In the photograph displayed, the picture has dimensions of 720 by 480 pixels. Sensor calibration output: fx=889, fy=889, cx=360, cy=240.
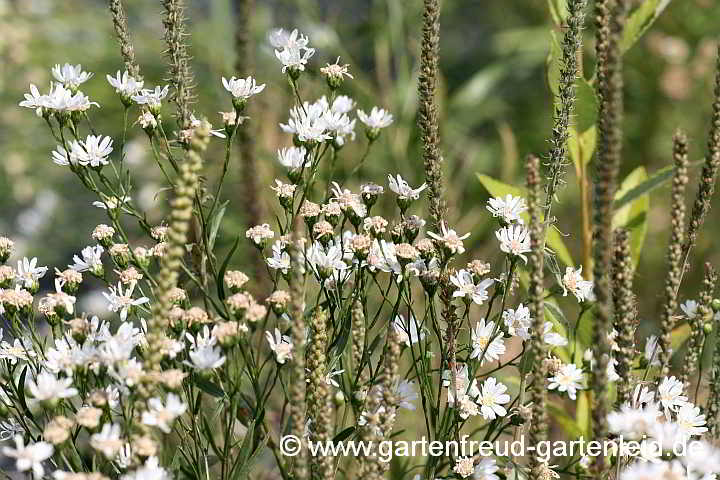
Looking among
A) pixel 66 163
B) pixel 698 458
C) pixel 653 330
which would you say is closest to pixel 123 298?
pixel 66 163

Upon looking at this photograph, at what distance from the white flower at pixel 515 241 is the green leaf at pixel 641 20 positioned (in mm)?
260

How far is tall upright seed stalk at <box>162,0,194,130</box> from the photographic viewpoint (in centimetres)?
67

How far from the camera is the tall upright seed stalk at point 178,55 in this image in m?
0.67

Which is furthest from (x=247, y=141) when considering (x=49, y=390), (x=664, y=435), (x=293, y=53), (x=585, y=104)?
(x=664, y=435)

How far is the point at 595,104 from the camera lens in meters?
0.74

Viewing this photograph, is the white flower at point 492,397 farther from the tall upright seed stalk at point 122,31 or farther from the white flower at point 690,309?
the tall upright seed stalk at point 122,31

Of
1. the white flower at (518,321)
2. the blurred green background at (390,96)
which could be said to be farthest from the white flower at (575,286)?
the blurred green background at (390,96)

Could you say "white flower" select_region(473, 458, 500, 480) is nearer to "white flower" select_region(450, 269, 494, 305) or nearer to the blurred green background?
"white flower" select_region(450, 269, 494, 305)

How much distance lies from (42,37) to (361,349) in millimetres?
1825

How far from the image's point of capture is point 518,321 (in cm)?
65

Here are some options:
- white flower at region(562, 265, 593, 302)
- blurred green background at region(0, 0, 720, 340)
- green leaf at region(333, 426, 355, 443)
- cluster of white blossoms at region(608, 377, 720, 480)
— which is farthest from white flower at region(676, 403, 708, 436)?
blurred green background at region(0, 0, 720, 340)

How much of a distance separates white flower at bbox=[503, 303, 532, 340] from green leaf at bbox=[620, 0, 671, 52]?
298mm

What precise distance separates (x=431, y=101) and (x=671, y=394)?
26cm

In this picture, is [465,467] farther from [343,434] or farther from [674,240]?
[674,240]
